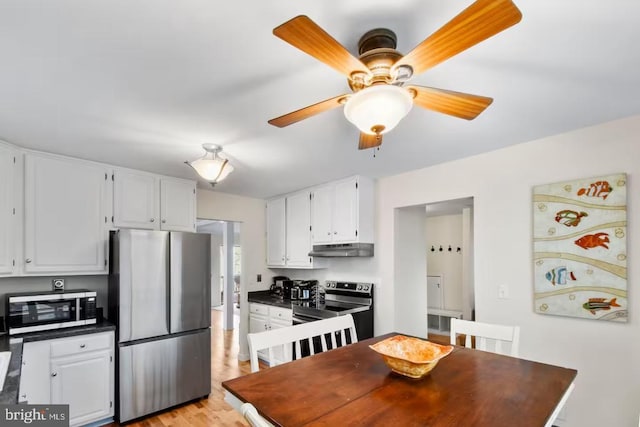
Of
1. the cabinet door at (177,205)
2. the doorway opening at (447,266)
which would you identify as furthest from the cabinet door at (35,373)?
the doorway opening at (447,266)

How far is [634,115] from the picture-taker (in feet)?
6.85

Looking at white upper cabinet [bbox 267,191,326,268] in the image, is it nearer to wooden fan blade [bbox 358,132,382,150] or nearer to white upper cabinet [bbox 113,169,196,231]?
white upper cabinet [bbox 113,169,196,231]

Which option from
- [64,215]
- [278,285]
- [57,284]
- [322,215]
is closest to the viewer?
[64,215]

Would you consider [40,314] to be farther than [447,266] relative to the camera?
No

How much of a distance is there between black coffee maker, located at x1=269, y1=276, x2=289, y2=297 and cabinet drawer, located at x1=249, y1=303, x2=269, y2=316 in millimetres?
365

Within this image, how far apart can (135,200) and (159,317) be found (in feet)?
3.89

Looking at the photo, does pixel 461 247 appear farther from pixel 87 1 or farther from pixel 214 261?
pixel 214 261

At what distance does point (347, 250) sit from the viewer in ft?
11.9

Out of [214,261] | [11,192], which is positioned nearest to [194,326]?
[11,192]

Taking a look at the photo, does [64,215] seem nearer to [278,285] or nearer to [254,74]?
[254,74]

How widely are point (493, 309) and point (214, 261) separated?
7.82 meters

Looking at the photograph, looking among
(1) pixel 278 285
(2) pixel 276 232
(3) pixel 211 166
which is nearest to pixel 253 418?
(3) pixel 211 166

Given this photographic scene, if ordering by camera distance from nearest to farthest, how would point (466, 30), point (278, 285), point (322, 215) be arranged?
point (466, 30) → point (322, 215) → point (278, 285)

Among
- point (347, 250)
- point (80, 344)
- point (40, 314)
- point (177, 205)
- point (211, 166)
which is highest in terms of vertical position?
point (211, 166)
